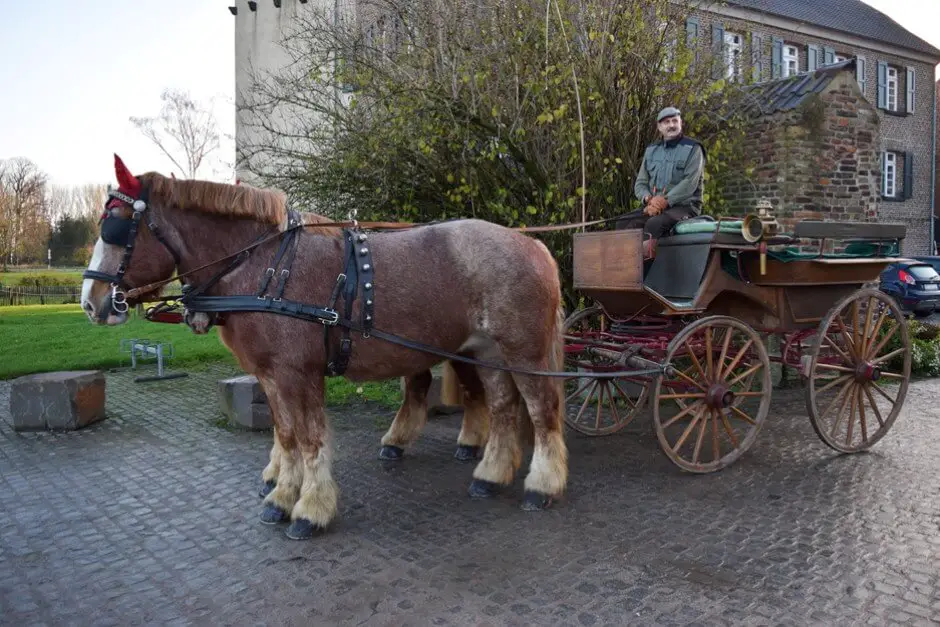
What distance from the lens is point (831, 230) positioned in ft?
18.1

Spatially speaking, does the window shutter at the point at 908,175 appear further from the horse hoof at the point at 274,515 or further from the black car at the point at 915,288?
the horse hoof at the point at 274,515

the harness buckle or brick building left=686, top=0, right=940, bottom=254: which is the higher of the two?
brick building left=686, top=0, right=940, bottom=254

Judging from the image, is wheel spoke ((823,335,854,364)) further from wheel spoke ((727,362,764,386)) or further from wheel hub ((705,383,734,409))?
wheel hub ((705,383,734,409))

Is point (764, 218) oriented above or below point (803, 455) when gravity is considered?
above

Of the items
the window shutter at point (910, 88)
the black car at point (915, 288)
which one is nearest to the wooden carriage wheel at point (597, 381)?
the black car at point (915, 288)

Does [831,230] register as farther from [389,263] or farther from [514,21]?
[514,21]

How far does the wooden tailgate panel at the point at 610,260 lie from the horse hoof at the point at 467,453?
158 centimetres

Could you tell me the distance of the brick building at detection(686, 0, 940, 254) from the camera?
26406mm

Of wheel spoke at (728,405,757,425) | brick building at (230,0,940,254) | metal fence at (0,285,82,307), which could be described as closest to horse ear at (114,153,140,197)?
wheel spoke at (728,405,757,425)

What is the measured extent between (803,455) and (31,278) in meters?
24.4

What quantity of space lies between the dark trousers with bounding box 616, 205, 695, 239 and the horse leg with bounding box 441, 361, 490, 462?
1790 millimetres

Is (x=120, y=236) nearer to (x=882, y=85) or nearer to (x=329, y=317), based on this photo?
(x=329, y=317)

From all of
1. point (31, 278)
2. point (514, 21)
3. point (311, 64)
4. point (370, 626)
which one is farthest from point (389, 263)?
point (31, 278)

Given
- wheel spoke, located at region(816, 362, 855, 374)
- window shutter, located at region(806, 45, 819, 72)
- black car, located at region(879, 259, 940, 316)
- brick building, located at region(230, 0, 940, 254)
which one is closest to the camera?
wheel spoke, located at region(816, 362, 855, 374)
